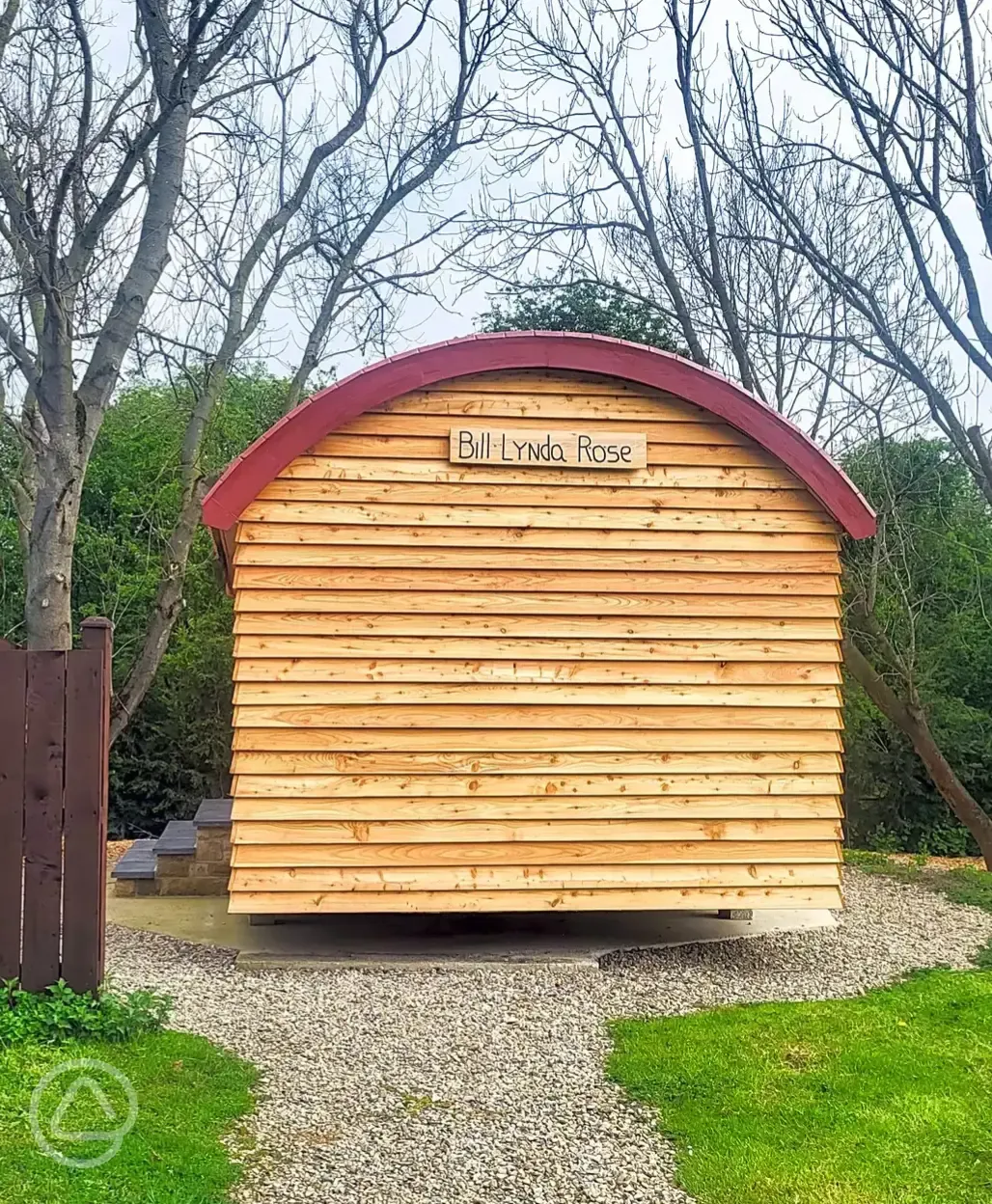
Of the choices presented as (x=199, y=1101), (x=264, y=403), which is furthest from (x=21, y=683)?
(x=264, y=403)

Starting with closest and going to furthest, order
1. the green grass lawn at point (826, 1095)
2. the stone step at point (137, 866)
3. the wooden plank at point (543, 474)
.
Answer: the green grass lawn at point (826, 1095)
the wooden plank at point (543, 474)
the stone step at point (137, 866)

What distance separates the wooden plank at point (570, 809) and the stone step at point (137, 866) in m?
2.64

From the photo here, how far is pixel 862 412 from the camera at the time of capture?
12.5 m

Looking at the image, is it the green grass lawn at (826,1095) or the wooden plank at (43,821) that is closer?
the green grass lawn at (826,1095)

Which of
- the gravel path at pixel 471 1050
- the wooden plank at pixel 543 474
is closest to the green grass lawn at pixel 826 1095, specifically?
the gravel path at pixel 471 1050

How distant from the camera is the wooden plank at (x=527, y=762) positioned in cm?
680

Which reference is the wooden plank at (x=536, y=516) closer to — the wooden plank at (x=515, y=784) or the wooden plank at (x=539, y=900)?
the wooden plank at (x=515, y=784)

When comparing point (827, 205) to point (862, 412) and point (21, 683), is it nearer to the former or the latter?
point (862, 412)

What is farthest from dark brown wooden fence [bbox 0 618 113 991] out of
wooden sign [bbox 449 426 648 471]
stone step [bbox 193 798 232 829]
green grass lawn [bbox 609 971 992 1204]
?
stone step [bbox 193 798 232 829]

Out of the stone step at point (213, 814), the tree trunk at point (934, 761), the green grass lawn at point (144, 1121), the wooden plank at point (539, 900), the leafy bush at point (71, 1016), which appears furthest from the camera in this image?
the tree trunk at point (934, 761)

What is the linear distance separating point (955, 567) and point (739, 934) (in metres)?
8.56

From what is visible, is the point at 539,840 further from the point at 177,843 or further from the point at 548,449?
the point at 177,843

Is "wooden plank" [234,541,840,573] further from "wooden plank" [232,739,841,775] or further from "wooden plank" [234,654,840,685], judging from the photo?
"wooden plank" [232,739,841,775]

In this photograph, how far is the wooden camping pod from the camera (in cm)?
683
